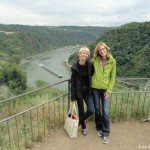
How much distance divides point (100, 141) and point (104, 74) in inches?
43.7

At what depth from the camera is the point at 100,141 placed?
334 cm

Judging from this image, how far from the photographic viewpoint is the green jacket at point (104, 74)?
310cm

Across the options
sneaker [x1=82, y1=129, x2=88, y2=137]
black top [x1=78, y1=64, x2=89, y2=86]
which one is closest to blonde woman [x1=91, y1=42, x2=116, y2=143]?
black top [x1=78, y1=64, x2=89, y2=86]

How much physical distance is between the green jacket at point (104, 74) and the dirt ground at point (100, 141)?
0.87 m

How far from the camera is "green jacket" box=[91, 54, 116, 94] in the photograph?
310 cm

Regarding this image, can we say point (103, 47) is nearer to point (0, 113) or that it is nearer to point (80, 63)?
point (80, 63)

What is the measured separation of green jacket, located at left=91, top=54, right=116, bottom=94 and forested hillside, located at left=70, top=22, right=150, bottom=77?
2911cm

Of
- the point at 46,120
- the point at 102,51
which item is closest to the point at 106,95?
the point at 102,51

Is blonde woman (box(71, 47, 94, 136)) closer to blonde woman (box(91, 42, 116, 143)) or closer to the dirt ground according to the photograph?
blonde woman (box(91, 42, 116, 143))

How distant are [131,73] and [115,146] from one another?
3252cm

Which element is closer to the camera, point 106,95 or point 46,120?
point 106,95

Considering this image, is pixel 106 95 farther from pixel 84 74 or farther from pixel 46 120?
pixel 46 120

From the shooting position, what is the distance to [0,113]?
4.54 metres

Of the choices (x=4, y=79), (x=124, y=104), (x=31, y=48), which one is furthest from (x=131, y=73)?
(x=31, y=48)
